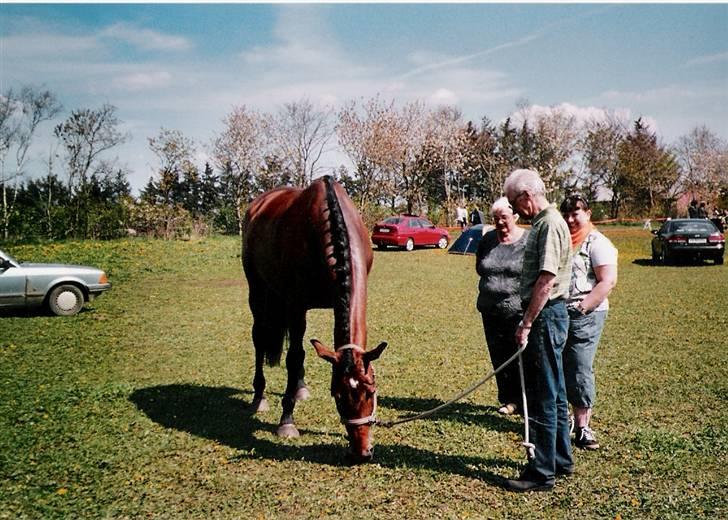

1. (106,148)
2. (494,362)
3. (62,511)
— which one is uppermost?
(106,148)

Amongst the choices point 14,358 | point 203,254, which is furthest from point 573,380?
point 203,254

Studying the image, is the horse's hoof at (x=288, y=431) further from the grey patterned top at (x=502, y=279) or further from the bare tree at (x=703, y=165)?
the bare tree at (x=703, y=165)

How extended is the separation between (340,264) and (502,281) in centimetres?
174

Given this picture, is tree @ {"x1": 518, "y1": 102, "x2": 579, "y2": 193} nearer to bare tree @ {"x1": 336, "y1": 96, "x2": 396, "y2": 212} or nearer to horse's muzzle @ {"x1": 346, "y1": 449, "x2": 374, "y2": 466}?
bare tree @ {"x1": 336, "y1": 96, "x2": 396, "y2": 212}

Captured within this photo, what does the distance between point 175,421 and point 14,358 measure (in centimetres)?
401

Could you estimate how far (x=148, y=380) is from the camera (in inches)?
281

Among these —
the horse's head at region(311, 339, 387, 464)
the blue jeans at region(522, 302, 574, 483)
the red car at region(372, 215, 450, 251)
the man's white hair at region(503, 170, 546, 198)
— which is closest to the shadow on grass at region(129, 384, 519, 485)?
the blue jeans at region(522, 302, 574, 483)

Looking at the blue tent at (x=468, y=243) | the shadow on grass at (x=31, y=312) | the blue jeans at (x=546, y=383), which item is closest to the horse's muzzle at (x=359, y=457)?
the blue jeans at (x=546, y=383)

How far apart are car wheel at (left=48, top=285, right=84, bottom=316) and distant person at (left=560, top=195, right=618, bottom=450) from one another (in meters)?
10.3

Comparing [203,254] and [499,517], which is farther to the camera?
[203,254]

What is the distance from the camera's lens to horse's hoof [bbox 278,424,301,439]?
5.15 meters

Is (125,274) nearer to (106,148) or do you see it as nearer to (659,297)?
(659,297)

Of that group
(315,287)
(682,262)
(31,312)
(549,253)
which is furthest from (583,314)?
(682,262)

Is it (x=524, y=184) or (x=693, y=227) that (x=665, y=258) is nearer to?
(x=693, y=227)
